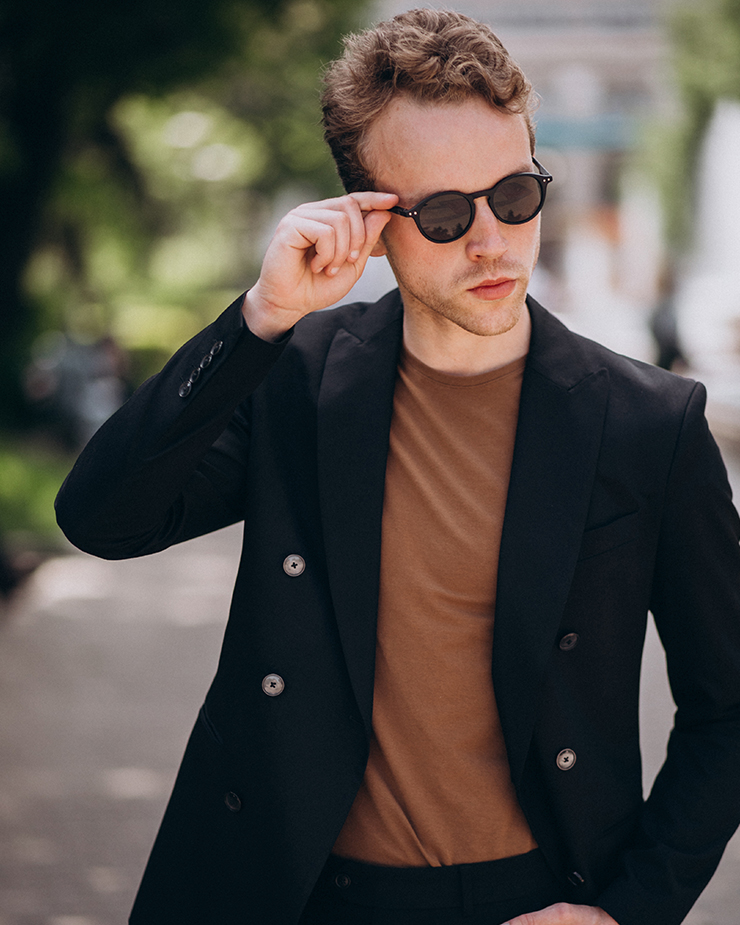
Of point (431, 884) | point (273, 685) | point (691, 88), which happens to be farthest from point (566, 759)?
point (691, 88)

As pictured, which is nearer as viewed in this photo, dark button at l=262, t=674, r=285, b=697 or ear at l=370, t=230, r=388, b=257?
dark button at l=262, t=674, r=285, b=697

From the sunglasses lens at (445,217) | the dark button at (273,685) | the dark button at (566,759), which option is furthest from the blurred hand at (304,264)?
the dark button at (566,759)

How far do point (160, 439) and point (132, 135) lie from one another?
20.5m

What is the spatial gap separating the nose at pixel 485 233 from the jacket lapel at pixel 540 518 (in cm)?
23

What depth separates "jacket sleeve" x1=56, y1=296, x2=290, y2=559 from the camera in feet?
6.27

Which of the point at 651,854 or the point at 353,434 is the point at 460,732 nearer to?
the point at 651,854

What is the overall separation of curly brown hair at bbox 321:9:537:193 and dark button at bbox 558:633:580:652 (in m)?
0.92

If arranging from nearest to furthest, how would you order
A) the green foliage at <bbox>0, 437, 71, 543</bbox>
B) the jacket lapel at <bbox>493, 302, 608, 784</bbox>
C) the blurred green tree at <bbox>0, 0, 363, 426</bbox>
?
1. the jacket lapel at <bbox>493, 302, 608, 784</bbox>
2. the green foliage at <bbox>0, 437, 71, 543</bbox>
3. the blurred green tree at <bbox>0, 0, 363, 426</bbox>

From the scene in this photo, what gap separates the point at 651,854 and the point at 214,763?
0.81 meters

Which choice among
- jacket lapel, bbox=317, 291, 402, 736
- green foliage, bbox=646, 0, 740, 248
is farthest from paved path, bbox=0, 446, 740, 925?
green foliage, bbox=646, 0, 740, 248

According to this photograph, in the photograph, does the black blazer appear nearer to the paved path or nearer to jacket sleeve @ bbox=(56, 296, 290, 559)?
jacket sleeve @ bbox=(56, 296, 290, 559)

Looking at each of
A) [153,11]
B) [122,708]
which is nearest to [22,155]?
[153,11]

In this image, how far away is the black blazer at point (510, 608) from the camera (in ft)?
6.33

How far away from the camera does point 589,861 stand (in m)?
1.99
